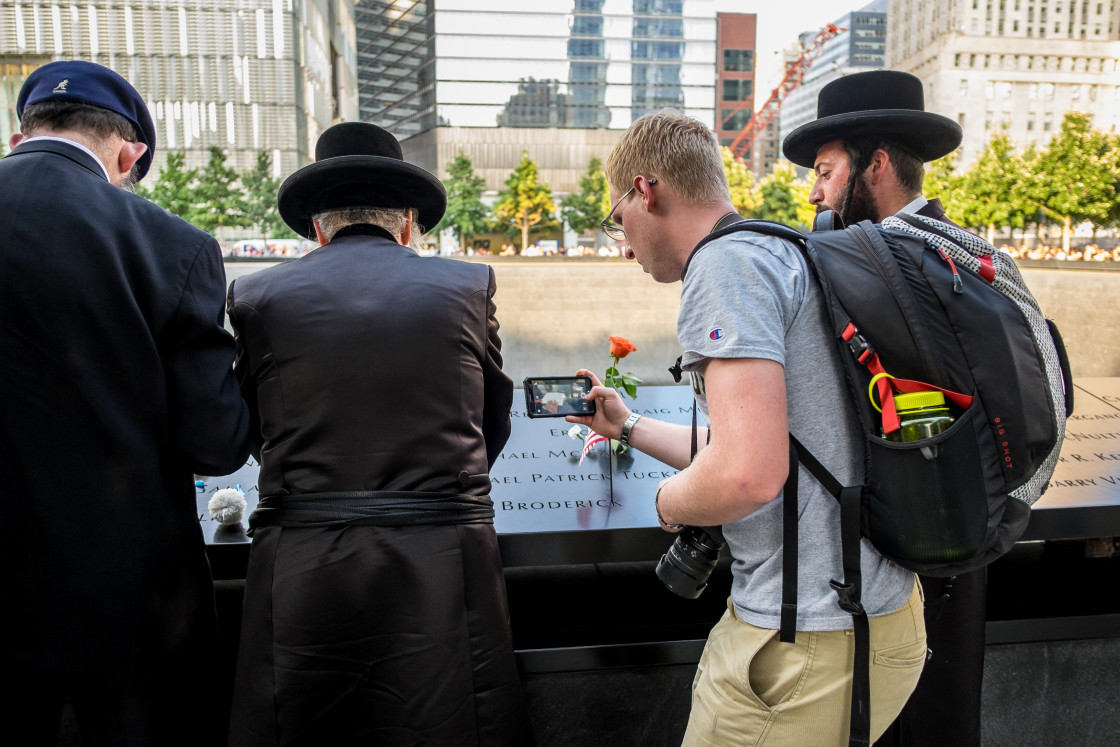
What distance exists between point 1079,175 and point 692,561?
42.8 meters

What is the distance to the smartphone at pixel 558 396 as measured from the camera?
1907 millimetres

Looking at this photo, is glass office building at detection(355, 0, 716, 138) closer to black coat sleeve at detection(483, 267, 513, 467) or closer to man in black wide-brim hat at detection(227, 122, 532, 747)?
black coat sleeve at detection(483, 267, 513, 467)

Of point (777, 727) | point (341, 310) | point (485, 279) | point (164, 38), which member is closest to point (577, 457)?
point (485, 279)

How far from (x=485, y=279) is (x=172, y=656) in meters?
1.08

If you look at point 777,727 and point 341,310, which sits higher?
point 341,310

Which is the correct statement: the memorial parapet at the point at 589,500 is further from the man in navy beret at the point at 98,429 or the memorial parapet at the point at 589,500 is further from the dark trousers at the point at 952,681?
the man in navy beret at the point at 98,429

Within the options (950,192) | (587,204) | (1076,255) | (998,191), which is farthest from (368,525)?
(587,204)

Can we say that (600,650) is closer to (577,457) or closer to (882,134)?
(577,457)

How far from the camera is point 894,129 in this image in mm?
2096

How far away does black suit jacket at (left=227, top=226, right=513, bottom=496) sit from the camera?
1567 mm

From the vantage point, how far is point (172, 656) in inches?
63.7

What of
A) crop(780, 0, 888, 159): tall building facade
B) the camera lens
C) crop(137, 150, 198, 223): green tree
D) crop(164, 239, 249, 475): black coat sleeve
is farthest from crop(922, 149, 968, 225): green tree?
crop(780, 0, 888, 159): tall building facade

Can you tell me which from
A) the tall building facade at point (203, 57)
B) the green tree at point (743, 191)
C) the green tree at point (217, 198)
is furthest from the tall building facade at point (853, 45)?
the green tree at point (217, 198)

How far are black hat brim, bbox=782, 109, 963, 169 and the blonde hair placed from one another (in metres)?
0.86
